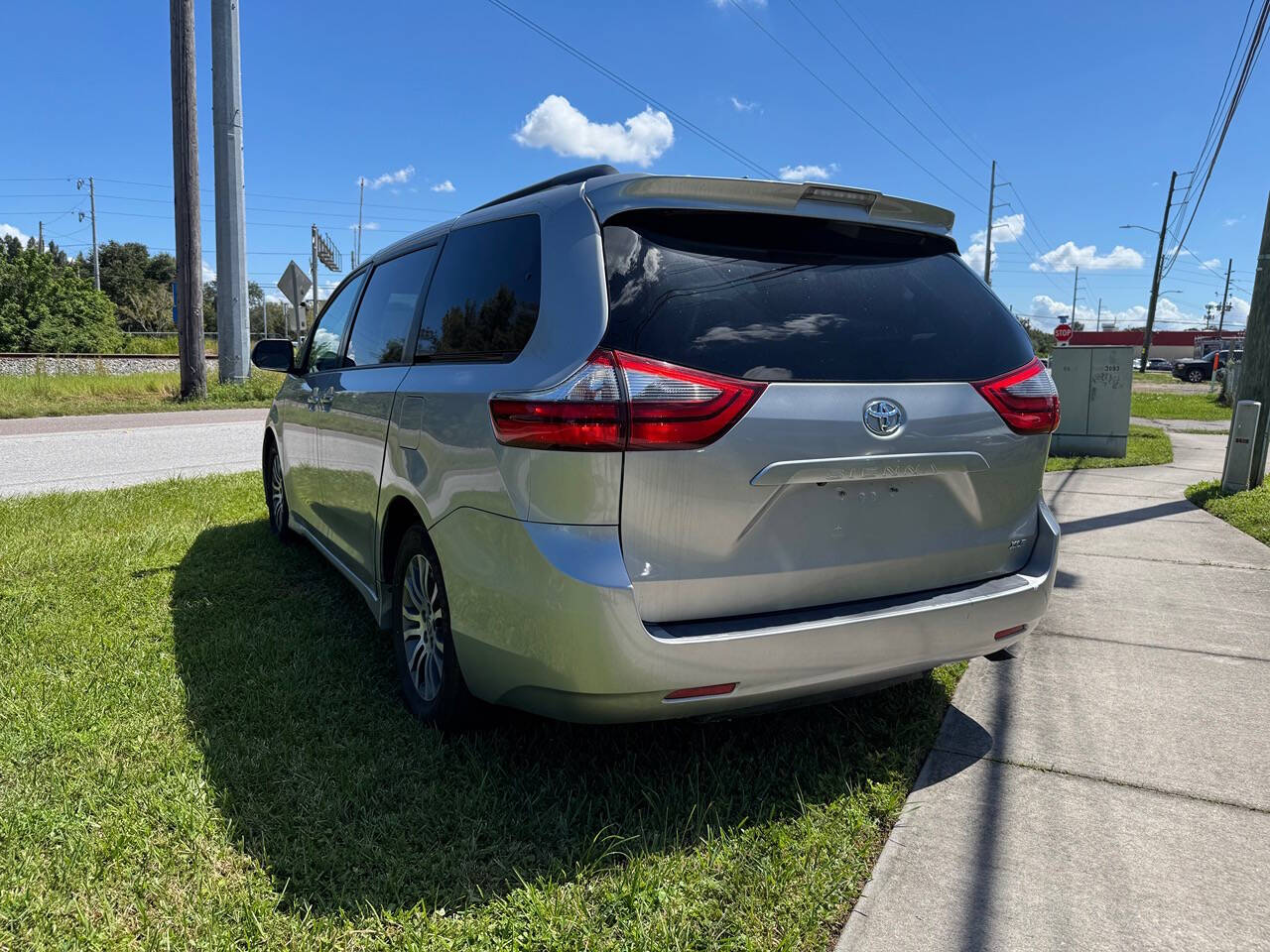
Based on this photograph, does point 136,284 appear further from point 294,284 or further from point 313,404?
point 313,404

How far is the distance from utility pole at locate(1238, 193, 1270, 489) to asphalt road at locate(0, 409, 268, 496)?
9.87 meters

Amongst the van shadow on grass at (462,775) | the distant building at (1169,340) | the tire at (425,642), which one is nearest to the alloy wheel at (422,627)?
the tire at (425,642)

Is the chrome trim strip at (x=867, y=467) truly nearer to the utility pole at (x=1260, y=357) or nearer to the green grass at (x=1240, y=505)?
the green grass at (x=1240, y=505)

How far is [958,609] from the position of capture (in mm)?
2764

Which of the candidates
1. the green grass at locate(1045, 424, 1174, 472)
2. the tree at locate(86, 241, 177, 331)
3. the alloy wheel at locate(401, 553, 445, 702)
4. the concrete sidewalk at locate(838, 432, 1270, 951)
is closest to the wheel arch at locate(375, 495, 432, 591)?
the alloy wheel at locate(401, 553, 445, 702)

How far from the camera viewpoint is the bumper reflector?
2.40 meters

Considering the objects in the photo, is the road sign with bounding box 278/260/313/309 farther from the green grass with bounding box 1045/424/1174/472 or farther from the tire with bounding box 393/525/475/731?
the tire with bounding box 393/525/475/731

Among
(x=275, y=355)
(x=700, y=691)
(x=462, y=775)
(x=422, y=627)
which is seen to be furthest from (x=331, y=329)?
(x=700, y=691)

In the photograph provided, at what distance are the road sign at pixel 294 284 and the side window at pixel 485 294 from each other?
19.6 m

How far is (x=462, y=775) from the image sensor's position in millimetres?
2838

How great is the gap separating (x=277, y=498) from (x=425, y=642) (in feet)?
10.7

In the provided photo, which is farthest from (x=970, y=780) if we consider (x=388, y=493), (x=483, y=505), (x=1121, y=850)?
(x=388, y=493)

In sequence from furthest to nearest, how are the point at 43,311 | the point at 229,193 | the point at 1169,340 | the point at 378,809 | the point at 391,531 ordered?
the point at 1169,340, the point at 43,311, the point at 229,193, the point at 391,531, the point at 378,809

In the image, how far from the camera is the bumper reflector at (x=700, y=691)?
2.40 meters
